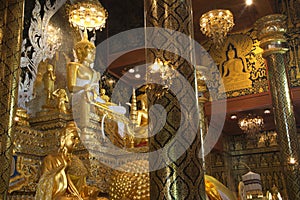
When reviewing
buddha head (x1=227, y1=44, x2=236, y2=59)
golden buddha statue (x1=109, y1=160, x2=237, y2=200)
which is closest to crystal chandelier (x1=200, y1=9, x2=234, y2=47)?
buddha head (x1=227, y1=44, x2=236, y2=59)

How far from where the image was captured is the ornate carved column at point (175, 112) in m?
1.52

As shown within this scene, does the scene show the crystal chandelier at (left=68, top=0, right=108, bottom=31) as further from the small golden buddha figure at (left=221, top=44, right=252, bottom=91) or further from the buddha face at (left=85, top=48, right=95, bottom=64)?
the small golden buddha figure at (left=221, top=44, right=252, bottom=91)

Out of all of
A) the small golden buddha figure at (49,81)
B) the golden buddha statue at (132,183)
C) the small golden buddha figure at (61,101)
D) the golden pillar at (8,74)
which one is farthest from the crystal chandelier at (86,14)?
the golden buddha statue at (132,183)

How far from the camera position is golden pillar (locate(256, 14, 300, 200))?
4.99 meters

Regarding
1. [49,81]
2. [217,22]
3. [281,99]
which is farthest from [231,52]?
[49,81]

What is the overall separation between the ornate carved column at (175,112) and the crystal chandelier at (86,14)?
449 centimetres

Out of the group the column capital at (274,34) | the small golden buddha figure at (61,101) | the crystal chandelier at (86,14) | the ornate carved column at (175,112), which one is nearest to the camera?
the ornate carved column at (175,112)

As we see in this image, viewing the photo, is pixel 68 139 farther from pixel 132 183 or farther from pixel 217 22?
pixel 217 22

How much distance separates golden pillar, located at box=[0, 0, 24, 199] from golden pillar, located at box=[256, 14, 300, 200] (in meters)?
3.57

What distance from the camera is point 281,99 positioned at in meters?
5.44

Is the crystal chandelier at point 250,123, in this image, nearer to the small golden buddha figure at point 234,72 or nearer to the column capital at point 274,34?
the small golden buddha figure at point 234,72

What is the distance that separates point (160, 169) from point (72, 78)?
4.38m

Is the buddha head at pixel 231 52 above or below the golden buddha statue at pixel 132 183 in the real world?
above

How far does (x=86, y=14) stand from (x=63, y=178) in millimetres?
3596
